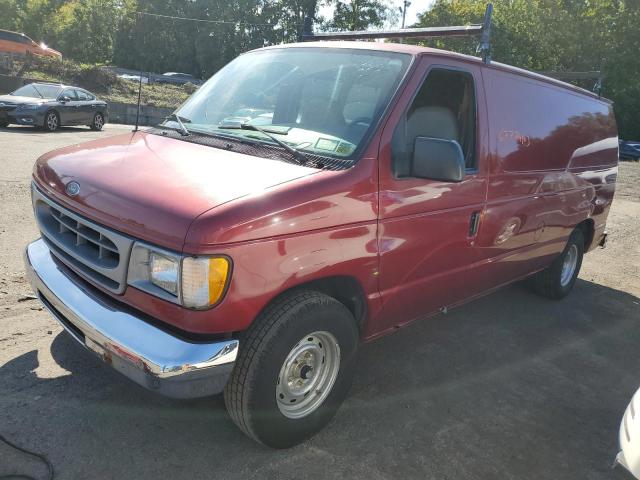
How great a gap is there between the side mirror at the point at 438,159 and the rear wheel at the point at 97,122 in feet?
54.1

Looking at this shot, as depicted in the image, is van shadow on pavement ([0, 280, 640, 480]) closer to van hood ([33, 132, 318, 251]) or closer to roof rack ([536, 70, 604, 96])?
van hood ([33, 132, 318, 251])

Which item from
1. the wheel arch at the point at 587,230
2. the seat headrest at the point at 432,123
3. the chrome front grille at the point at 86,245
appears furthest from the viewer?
the wheel arch at the point at 587,230

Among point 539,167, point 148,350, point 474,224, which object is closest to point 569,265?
point 539,167

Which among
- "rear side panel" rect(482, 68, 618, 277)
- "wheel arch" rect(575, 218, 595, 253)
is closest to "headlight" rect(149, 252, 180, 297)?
"rear side panel" rect(482, 68, 618, 277)

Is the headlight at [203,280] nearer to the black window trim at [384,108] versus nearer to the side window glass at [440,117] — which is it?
the black window trim at [384,108]

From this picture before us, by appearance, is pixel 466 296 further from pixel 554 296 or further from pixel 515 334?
pixel 554 296

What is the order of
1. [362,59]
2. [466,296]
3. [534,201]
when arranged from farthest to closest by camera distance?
[534,201] → [466,296] → [362,59]

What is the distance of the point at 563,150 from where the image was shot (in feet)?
15.7

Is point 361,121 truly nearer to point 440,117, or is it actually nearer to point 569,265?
point 440,117

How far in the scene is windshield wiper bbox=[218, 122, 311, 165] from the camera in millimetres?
2836

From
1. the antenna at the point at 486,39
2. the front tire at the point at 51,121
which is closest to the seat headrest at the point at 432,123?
the antenna at the point at 486,39

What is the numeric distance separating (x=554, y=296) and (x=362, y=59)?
146 inches

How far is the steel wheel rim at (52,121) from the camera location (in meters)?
15.0

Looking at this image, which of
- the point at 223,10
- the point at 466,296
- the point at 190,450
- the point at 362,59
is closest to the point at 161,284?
the point at 190,450
